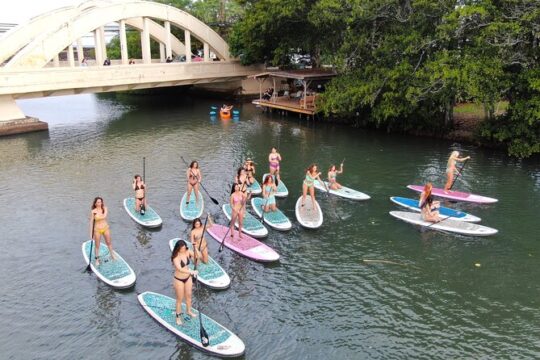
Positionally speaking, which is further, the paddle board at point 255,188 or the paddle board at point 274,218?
the paddle board at point 255,188

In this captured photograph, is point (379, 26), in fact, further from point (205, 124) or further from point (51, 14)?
point (51, 14)

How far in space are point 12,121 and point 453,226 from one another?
94.1 ft

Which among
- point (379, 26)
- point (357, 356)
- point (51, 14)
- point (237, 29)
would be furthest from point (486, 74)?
point (51, 14)

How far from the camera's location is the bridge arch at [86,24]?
32781 millimetres

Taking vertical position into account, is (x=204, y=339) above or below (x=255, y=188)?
below

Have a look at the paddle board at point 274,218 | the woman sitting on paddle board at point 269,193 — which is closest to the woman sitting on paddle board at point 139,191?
the paddle board at point 274,218

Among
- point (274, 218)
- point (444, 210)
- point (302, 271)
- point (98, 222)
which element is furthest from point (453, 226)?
point (98, 222)

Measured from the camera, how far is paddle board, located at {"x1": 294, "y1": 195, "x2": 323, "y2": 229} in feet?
53.8

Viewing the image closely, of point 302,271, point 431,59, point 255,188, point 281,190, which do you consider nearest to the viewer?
point 302,271

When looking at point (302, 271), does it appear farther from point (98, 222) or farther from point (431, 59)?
point (431, 59)

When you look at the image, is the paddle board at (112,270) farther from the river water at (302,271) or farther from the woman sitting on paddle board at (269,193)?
the woman sitting on paddle board at (269,193)

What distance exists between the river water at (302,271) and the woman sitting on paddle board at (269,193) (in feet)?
4.68

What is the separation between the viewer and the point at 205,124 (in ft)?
116

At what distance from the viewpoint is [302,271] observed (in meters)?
13.7
